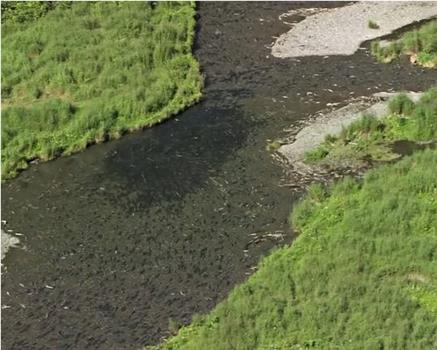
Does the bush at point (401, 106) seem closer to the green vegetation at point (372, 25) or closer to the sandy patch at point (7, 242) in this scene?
the green vegetation at point (372, 25)

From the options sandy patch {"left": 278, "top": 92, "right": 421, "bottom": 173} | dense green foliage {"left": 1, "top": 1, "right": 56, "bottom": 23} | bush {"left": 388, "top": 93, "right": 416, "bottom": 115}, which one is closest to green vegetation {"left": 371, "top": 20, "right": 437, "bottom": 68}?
sandy patch {"left": 278, "top": 92, "right": 421, "bottom": 173}

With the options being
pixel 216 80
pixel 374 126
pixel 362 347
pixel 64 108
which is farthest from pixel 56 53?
pixel 362 347

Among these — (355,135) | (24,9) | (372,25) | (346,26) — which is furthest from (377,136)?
(24,9)

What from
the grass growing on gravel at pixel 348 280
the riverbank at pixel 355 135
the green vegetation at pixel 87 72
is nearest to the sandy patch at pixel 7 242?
the green vegetation at pixel 87 72

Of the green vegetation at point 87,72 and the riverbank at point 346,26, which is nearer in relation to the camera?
the green vegetation at point 87,72

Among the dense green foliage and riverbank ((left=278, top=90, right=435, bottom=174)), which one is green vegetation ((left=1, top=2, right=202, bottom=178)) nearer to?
the dense green foliage

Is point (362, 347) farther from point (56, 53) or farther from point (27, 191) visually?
point (56, 53)
